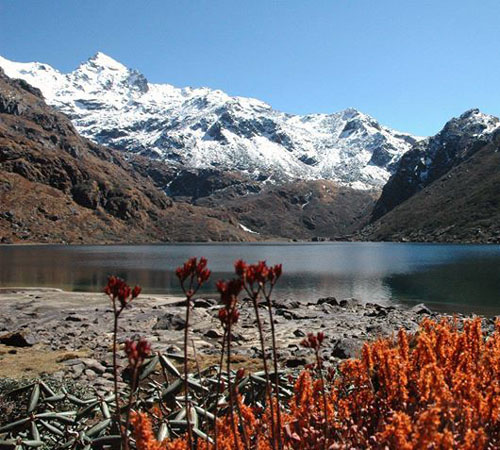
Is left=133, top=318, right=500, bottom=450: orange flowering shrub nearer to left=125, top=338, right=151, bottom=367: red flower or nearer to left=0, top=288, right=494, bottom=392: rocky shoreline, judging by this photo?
left=125, top=338, right=151, bottom=367: red flower

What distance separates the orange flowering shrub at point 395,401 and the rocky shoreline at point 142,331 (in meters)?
2.14

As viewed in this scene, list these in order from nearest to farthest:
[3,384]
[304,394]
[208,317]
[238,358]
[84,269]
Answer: [304,394] < [3,384] < [238,358] < [208,317] < [84,269]

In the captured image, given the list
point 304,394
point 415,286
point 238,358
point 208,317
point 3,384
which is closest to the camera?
point 304,394

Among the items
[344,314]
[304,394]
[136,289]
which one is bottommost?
[344,314]

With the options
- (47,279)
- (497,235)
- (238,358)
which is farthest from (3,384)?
(497,235)

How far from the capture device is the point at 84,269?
83125 millimetres

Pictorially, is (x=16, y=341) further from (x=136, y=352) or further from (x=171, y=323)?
(x=136, y=352)

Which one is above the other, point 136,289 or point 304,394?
point 136,289

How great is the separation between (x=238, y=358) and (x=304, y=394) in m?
12.5

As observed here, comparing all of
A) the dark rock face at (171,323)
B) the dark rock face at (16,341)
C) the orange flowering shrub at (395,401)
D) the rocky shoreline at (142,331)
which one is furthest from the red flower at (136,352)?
the dark rock face at (171,323)

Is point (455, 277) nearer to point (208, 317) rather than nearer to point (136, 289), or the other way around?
point (208, 317)

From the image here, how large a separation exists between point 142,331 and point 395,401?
22.2 meters

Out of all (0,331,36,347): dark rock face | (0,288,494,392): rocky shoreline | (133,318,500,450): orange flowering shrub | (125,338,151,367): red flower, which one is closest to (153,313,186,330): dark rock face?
(0,288,494,392): rocky shoreline

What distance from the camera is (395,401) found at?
14.7 feet
